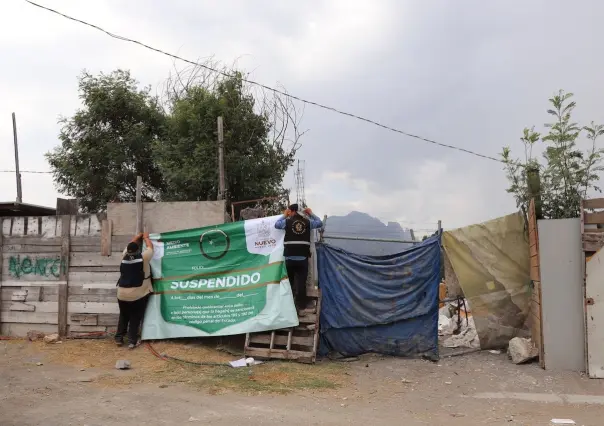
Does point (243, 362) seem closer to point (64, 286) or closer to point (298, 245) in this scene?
point (298, 245)

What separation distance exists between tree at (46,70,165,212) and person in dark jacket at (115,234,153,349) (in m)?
9.59

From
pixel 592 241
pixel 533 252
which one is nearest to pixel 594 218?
pixel 592 241

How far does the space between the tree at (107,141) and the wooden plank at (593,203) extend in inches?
552

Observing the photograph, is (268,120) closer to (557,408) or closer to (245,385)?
(245,385)

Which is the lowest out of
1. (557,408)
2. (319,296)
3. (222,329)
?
(557,408)

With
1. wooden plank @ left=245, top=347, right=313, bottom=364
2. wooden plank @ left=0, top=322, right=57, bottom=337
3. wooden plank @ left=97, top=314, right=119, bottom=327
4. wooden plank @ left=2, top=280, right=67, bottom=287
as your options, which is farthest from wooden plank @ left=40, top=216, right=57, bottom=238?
wooden plank @ left=245, top=347, right=313, bottom=364

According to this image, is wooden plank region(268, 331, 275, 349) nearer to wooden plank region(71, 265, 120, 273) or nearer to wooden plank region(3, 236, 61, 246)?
wooden plank region(71, 265, 120, 273)

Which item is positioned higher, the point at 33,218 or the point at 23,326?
the point at 33,218

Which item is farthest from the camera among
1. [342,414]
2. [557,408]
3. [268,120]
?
[268,120]

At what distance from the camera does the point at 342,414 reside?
5.73 meters

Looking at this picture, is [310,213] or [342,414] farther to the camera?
[310,213]

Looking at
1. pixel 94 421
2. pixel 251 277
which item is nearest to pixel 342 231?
pixel 251 277

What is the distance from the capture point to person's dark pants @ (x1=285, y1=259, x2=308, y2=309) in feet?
27.0

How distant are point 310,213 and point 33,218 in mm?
5559
